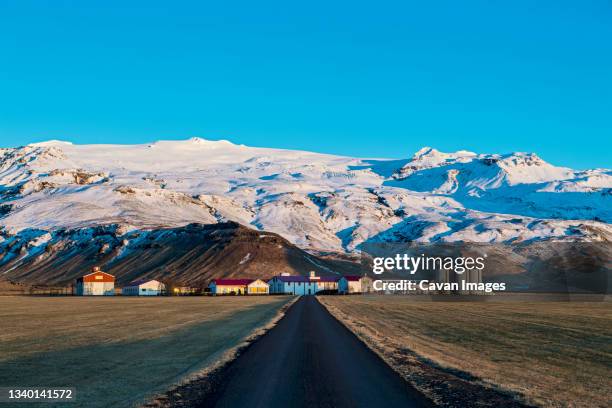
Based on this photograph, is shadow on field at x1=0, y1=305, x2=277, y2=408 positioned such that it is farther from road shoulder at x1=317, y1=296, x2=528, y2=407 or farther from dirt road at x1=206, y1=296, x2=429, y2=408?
road shoulder at x1=317, y1=296, x2=528, y2=407

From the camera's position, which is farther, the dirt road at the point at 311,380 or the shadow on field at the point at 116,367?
the shadow on field at the point at 116,367

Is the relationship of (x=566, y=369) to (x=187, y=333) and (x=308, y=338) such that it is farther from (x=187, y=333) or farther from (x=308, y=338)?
(x=187, y=333)

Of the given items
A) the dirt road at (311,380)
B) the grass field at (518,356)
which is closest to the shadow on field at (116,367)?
the dirt road at (311,380)

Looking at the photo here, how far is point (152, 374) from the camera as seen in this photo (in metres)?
24.8

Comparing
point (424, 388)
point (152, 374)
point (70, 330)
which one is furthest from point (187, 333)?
point (424, 388)

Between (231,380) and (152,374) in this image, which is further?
(152,374)

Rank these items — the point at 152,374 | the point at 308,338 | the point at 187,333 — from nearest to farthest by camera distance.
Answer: the point at 152,374 < the point at 308,338 < the point at 187,333

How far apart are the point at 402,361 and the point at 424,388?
7158mm

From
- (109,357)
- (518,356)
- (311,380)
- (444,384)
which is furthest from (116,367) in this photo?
(518,356)

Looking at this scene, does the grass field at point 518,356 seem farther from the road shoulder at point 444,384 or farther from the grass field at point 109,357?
the grass field at point 109,357

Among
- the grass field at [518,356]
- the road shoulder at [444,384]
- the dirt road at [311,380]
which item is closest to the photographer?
the dirt road at [311,380]

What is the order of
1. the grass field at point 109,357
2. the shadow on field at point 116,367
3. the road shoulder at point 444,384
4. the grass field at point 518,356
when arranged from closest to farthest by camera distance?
the road shoulder at point 444,384 → the shadow on field at point 116,367 → the grass field at point 518,356 → the grass field at point 109,357

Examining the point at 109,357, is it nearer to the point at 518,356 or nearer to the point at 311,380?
the point at 311,380

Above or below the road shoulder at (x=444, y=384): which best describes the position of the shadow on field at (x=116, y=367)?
below
